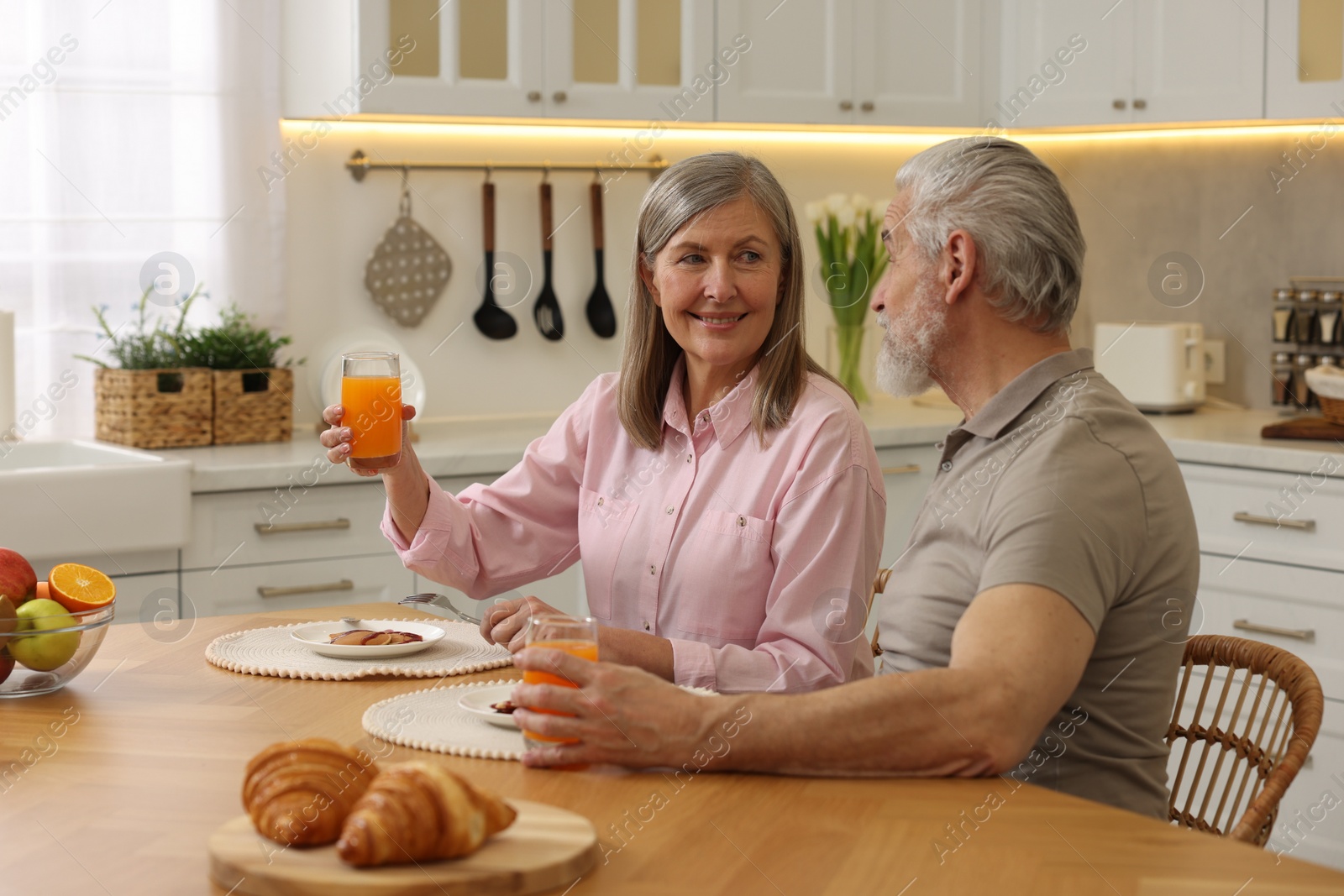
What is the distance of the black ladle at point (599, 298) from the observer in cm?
364

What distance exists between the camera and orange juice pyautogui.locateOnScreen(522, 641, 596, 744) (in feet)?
3.94

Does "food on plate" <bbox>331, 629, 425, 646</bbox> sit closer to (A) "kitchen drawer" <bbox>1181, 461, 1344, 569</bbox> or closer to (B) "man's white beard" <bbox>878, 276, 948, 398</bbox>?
(B) "man's white beard" <bbox>878, 276, 948, 398</bbox>

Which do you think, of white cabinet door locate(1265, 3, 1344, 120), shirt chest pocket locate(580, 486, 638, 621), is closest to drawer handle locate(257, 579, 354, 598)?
shirt chest pocket locate(580, 486, 638, 621)

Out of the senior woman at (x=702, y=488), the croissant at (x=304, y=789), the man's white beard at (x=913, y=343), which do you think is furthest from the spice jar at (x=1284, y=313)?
the croissant at (x=304, y=789)

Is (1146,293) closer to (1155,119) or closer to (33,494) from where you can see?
(1155,119)

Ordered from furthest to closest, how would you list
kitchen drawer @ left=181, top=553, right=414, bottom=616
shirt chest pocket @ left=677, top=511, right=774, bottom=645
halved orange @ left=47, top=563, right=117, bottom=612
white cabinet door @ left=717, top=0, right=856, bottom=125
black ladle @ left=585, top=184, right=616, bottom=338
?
black ladle @ left=585, top=184, right=616, bottom=338 < white cabinet door @ left=717, top=0, right=856, bottom=125 < kitchen drawer @ left=181, top=553, right=414, bottom=616 < shirt chest pocket @ left=677, top=511, right=774, bottom=645 < halved orange @ left=47, top=563, right=117, bottom=612

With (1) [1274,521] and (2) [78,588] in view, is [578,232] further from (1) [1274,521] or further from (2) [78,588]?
(2) [78,588]

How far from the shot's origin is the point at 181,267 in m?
3.18

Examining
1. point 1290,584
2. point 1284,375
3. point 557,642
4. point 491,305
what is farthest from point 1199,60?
point 557,642

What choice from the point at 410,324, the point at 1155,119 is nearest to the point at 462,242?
the point at 410,324

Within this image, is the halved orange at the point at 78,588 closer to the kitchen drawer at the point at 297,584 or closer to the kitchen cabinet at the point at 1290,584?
the kitchen drawer at the point at 297,584

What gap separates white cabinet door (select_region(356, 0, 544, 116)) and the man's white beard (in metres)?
1.78

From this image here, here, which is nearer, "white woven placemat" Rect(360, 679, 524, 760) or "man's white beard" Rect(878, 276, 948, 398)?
"white woven placemat" Rect(360, 679, 524, 760)

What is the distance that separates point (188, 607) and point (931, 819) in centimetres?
192
